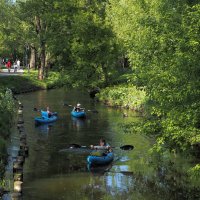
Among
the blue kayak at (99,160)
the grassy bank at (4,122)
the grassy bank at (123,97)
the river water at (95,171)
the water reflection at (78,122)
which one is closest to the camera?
the river water at (95,171)

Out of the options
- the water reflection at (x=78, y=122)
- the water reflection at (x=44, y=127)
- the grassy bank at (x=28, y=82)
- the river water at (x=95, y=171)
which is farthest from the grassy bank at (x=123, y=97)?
the water reflection at (x=44, y=127)

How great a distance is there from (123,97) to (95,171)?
86.5 feet

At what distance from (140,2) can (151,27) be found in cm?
3690

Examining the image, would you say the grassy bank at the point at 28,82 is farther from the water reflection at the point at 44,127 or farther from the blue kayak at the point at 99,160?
the blue kayak at the point at 99,160

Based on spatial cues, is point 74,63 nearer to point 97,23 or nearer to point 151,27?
point 97,23

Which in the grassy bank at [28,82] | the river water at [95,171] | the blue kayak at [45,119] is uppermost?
the grassy bank at [28,82]

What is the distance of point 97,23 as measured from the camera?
56.8 m

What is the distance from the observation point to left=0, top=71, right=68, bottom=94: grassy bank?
58597 millimetres

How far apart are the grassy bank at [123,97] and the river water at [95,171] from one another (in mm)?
9075

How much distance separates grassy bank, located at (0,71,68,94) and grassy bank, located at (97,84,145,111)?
6405 mm

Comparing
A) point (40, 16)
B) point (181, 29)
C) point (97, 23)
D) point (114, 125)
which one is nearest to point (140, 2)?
point (97, 23)

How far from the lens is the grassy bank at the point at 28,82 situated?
5860cm

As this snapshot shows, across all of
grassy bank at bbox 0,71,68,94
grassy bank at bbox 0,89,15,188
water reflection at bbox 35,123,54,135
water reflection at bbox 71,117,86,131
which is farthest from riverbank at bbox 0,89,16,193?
grassy bank at bbox 0,71,68,94

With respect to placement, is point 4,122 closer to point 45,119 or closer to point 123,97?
point 45,119
